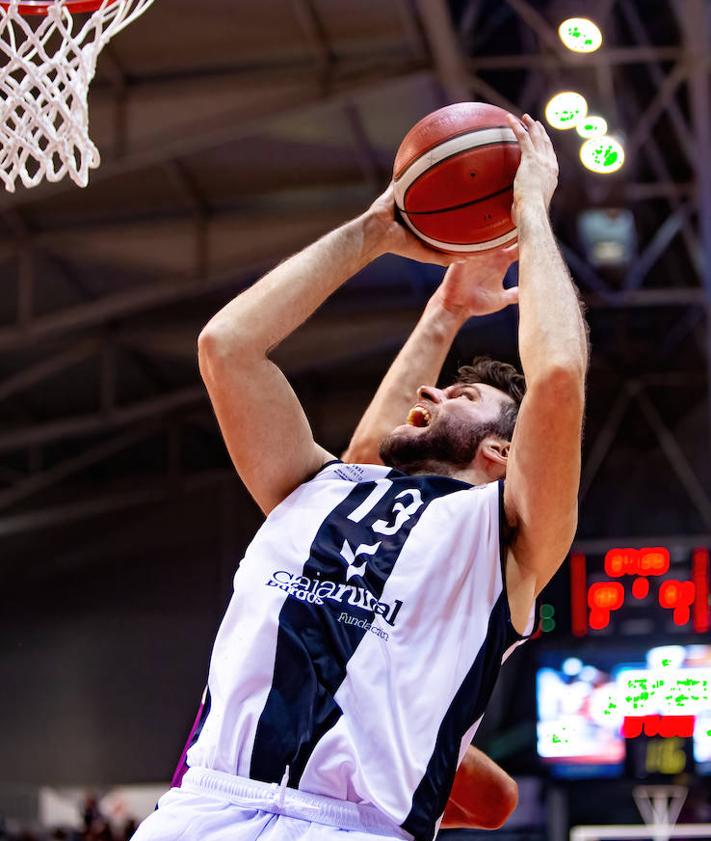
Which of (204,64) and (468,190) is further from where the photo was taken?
(204,64)

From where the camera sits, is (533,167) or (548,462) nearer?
(548,462)

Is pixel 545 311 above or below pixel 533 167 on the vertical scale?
below

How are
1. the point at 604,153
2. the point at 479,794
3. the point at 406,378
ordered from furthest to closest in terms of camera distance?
the point at 604,153
the point at 406,378
the point at 479,794

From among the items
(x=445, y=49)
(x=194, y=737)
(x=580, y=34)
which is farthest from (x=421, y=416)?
(x=445, y=49)

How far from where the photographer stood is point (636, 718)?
10586mm

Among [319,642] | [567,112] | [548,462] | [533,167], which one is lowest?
[319,642]

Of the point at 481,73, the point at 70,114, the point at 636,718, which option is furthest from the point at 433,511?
the point at 636,718

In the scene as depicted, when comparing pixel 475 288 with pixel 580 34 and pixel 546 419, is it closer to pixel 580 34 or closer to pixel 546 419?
pixel 546 419

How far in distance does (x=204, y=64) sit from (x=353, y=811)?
654 centimetres

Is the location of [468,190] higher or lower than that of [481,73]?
lower

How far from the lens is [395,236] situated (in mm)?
2953

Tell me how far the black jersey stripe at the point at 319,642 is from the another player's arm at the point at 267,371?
0.17 metres

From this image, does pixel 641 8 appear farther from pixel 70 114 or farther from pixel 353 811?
pixel 353 811

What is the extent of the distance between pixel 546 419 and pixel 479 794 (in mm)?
996
